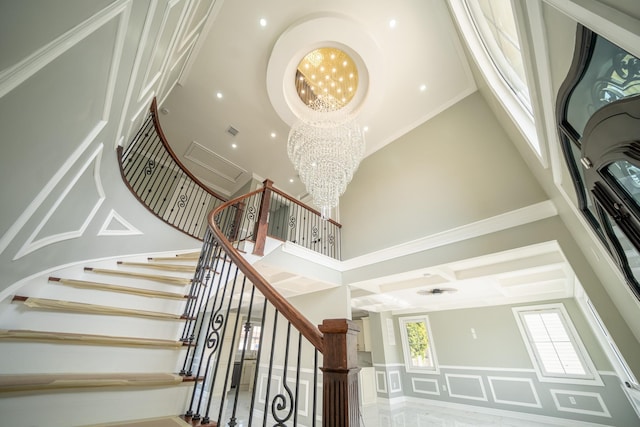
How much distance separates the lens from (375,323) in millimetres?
6906

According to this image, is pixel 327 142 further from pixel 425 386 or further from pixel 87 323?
pixel 425 386

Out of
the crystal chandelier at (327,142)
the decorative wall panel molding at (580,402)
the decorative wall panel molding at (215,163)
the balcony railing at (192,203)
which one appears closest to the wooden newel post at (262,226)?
the balcony railing at (192,203)

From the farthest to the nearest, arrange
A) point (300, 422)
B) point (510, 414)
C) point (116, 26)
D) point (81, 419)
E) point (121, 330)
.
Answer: point (510, 414)
point (300, 422)
point (121, 330)
point (116, 26)
point (81, 419)

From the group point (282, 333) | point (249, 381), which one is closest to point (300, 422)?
point (282, 333)

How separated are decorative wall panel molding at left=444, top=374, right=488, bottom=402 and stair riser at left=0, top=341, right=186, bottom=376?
22.2 ft

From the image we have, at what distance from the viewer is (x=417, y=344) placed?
21.5ft

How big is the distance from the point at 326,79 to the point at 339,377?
468cm

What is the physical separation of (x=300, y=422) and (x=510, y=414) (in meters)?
4.59

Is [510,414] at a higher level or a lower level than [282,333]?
lower

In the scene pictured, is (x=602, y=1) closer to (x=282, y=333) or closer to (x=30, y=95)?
(x=30, y=95)

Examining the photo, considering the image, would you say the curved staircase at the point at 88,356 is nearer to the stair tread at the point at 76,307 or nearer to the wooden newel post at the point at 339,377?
the stair tread at the point at 76,307

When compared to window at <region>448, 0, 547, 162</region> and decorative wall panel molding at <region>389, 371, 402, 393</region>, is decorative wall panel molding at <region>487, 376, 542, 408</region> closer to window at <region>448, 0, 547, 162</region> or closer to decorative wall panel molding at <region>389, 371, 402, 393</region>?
decorative wall panel molding at <region>389, 371, 402, 393</region>

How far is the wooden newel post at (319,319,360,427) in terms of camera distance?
2.76 feet

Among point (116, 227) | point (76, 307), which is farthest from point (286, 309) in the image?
point (116, 227)
